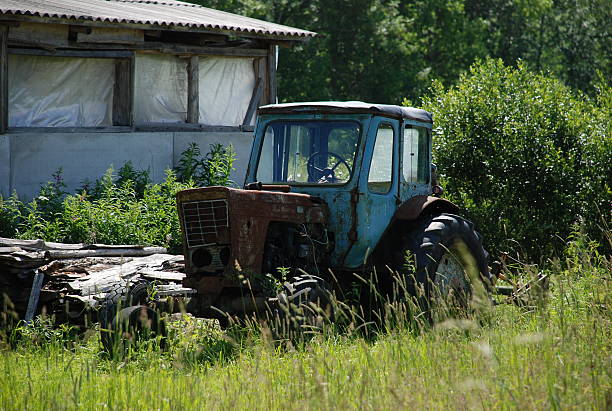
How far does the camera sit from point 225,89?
1567cm

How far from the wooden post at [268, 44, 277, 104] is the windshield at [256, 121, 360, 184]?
328 inches

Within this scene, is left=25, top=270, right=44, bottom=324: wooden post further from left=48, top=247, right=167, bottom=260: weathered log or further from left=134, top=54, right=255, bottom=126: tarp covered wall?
left=134, top=54, right=255, bottom=126: tarp covered wall

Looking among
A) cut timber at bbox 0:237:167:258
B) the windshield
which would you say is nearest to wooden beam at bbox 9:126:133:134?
cut timber at bbox 0:237:167:258

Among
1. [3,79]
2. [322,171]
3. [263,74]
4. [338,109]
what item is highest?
[263,74]

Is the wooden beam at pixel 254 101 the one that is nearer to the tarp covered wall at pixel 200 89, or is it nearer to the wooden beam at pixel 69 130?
the tarp covered wall at pixel 200 89

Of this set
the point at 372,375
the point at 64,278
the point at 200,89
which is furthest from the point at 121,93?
the point at 372,375

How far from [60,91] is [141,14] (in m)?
1.86

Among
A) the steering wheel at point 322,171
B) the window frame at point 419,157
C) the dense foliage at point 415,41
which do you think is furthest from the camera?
the dense foliage at point 415,41

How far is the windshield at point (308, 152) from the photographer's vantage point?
725 cm

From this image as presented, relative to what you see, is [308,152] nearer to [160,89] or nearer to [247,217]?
[247,217]

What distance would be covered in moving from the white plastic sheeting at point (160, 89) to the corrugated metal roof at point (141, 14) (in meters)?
0.77

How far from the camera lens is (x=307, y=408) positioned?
4359mm

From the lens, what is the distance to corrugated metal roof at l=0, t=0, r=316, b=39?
39.9 ft

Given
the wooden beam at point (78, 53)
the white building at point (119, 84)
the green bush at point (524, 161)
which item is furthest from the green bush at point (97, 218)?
the green bush at point (524, 161)
